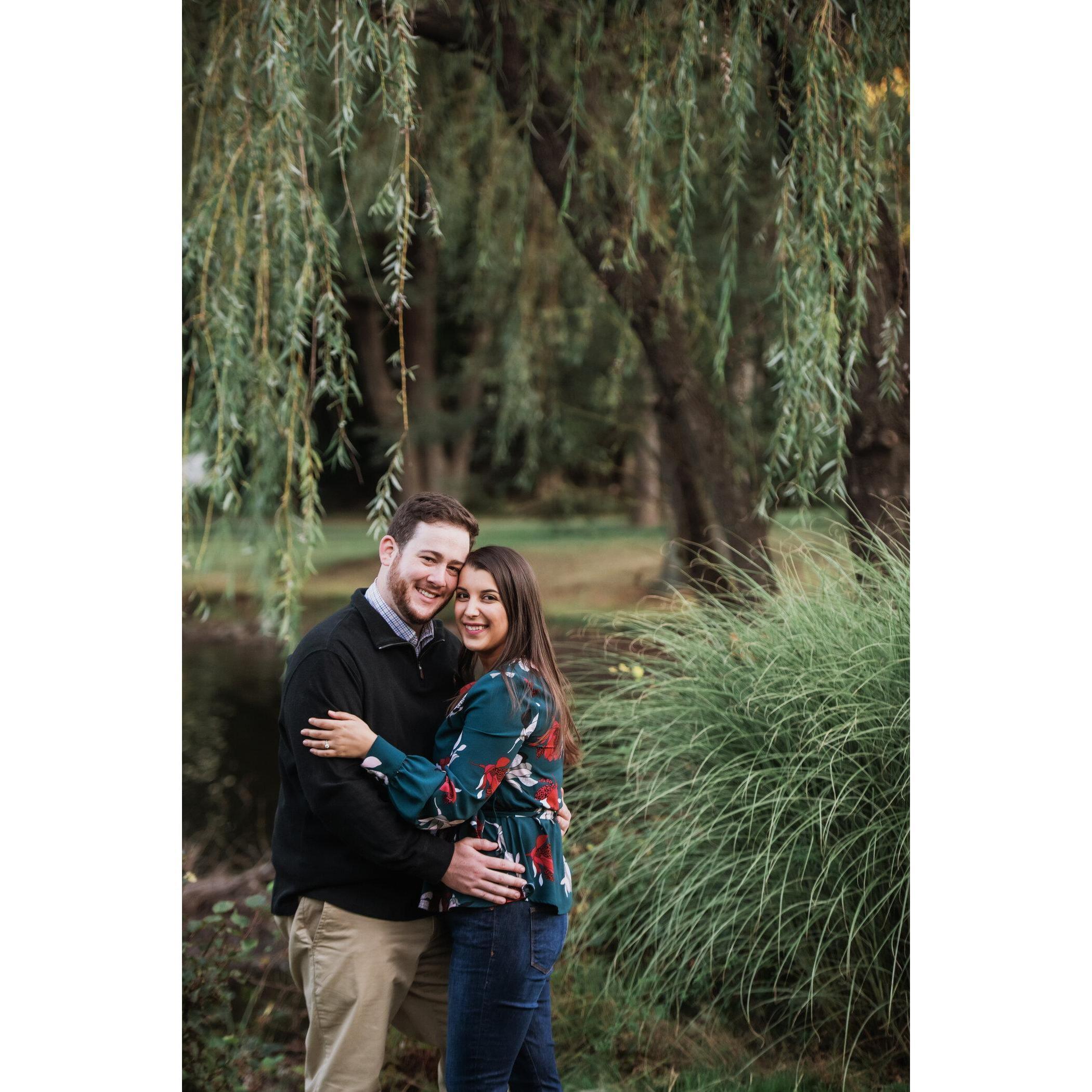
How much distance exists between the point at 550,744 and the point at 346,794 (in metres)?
0.30

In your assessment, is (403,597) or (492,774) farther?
(403,597)

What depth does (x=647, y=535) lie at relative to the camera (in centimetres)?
647

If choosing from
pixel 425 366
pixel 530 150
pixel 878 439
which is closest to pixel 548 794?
pixel 878 439

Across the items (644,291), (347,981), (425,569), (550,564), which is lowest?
(347,981)

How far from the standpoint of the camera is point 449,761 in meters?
1.53

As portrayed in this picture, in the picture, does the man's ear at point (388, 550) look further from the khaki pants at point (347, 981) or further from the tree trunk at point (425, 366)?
the tree trunk at point (425, 366)

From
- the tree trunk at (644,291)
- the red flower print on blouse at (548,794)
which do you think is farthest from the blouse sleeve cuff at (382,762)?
the tree trunk at (644,291)

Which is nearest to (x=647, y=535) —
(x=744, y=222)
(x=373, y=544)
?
(x=373, y=544)

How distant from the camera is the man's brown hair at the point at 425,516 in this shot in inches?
64.1

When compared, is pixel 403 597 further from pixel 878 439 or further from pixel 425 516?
pixel 878 439
